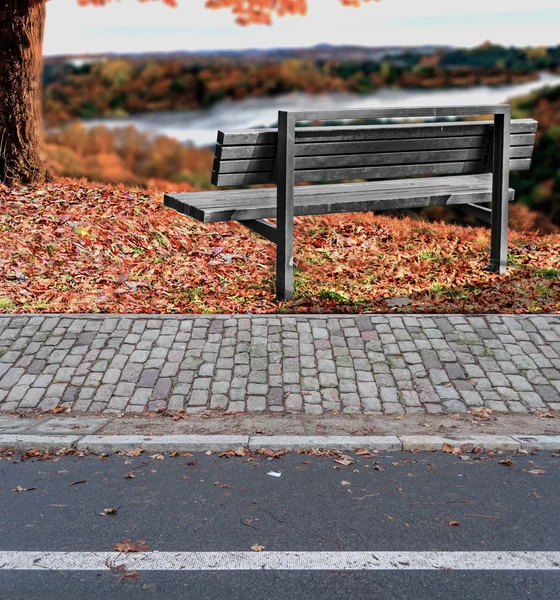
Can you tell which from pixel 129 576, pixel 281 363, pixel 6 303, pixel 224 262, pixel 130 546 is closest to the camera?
pixel 129 576

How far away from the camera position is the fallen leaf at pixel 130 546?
3727 millimetres

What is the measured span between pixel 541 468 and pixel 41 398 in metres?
3.15

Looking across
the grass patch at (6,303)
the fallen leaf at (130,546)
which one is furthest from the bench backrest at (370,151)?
the fallen leaf at (130,546)

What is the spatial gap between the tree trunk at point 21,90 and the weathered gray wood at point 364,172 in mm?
4221

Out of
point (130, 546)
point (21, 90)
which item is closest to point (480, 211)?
point (130, 546)

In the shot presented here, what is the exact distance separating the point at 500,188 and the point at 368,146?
4.58 ft

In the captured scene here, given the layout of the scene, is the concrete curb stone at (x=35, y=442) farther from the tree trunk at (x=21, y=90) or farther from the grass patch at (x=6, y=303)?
the tree trunk at (x=21, y=90)

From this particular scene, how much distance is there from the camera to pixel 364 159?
7160 mm

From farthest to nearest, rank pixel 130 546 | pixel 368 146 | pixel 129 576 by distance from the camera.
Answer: pixel 368 146 → pixel 130 546 → pixel 129 576

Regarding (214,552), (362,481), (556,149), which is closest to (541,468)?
(362,481)

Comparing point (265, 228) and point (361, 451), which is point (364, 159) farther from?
point (361, 451)

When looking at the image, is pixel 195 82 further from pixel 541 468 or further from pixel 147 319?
pixel 541 468

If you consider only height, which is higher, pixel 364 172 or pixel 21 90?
pixel 21 90

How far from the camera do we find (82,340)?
20.2 ft
